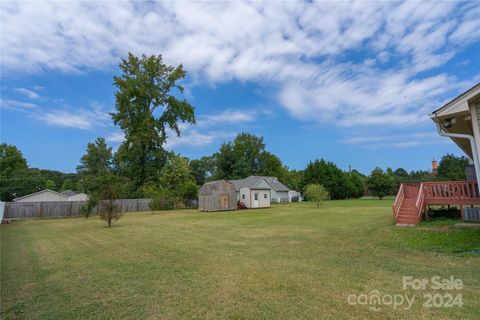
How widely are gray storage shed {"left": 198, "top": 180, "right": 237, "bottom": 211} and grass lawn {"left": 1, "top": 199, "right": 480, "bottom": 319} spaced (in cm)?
1943

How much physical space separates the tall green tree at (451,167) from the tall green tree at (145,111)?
3789 centimetres

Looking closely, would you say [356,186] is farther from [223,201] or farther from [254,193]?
[223,201]

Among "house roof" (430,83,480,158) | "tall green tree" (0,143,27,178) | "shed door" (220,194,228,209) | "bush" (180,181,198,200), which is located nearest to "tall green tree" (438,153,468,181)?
"shed door" (220,194,228,209)

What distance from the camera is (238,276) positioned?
5.05 metres

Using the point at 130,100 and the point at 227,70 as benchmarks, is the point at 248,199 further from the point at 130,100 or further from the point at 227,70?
the point at 130,100

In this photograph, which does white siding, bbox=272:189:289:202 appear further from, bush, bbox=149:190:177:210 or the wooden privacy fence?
the wooden privacy fence

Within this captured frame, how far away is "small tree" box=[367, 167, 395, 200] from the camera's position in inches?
1618

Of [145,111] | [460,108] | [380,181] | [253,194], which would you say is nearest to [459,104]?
[460,108]

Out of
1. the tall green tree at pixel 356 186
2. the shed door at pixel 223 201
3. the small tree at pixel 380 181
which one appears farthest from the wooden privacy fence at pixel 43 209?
the tall green tree at pixel 356 186

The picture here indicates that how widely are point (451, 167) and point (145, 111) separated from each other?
43.3m

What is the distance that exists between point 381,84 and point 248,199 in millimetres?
20416

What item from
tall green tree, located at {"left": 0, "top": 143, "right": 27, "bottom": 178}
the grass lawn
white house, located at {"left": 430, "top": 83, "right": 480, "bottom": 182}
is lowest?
the grass lawn

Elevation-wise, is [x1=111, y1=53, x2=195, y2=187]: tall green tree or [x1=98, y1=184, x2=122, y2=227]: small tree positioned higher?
[x1=111, y1=53, x2=195, y2=187]: tall green tree

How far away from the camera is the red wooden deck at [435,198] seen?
34.4 ft
